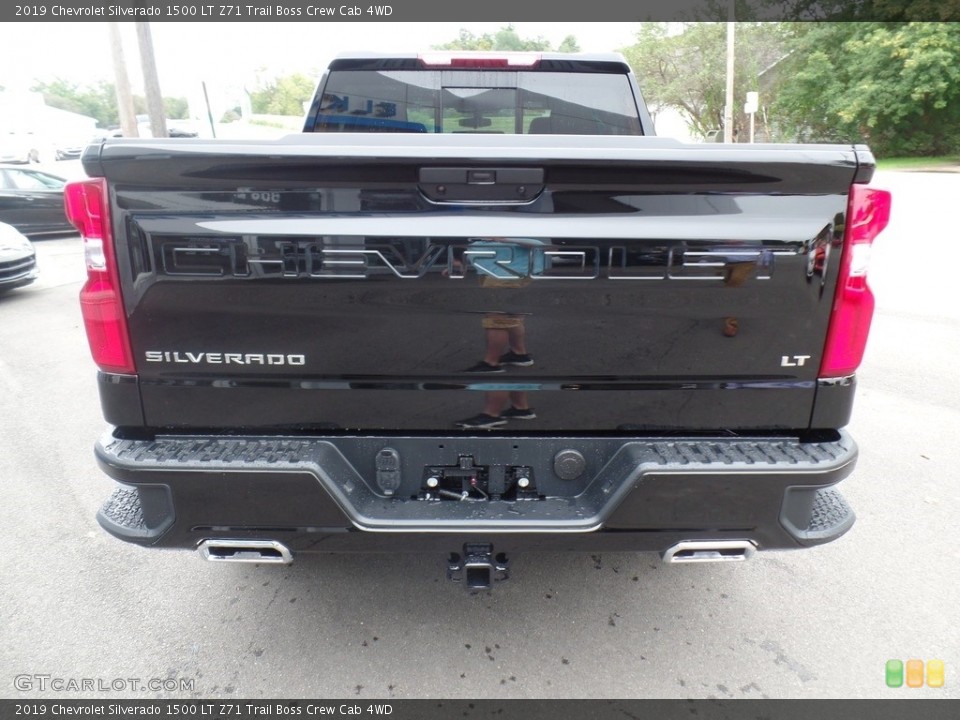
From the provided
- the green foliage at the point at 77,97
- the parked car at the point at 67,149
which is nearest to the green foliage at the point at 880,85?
the parked car at the point at 67,149

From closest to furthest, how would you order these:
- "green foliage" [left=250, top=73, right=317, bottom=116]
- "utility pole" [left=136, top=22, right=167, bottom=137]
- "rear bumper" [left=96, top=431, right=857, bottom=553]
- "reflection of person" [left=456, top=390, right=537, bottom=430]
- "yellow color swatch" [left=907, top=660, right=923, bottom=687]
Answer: "rear bumper" [left=96, top=431, right=857, bottom=553], "reflection of person" [left=456, top=390, right=537, bottom=430], "yellow color swatch" [left=907, top=660, right=923, bottom=687], "utility pole" [left=136, top=22, right=167, bottom=137], "green foliage" [left=250, top=73, right=317, bottom=116]

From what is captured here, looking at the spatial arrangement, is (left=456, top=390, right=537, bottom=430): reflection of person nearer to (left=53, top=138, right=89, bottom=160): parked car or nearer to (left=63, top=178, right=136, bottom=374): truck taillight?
(left=63, top=178, right=136, bottom=374): truck taillight

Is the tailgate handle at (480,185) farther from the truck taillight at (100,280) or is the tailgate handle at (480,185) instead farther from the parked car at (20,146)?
the parked car at (20,146)

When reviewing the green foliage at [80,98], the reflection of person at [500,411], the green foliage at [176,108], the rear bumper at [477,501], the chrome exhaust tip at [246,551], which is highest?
the green foliage at [80,98]

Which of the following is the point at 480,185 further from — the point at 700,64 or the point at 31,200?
the point at 700,64

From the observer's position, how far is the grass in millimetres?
30219

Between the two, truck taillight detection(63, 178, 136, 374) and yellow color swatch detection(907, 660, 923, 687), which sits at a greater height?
truck taillight detection(63, 178, 136, 374)

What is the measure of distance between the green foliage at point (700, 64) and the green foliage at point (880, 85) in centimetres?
305

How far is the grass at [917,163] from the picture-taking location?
3022 cm

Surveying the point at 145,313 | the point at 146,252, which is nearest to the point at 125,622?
the point at 145,313

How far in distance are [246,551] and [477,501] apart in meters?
0.81

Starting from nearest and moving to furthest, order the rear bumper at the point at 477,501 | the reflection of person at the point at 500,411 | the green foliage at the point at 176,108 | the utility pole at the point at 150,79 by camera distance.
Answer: the rear bumper at the point at 477,501 < the reflection of person at the point at 500,411 < the utility pole at the point at 150,79 < the green foliage at the point at 176,108

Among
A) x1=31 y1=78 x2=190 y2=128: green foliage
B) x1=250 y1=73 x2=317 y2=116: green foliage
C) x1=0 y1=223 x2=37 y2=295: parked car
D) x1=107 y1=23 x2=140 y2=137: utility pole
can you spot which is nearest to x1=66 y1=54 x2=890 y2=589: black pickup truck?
x1=0 y1=223 x2=37 y2=295: parked car

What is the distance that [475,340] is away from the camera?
2.03 metres
